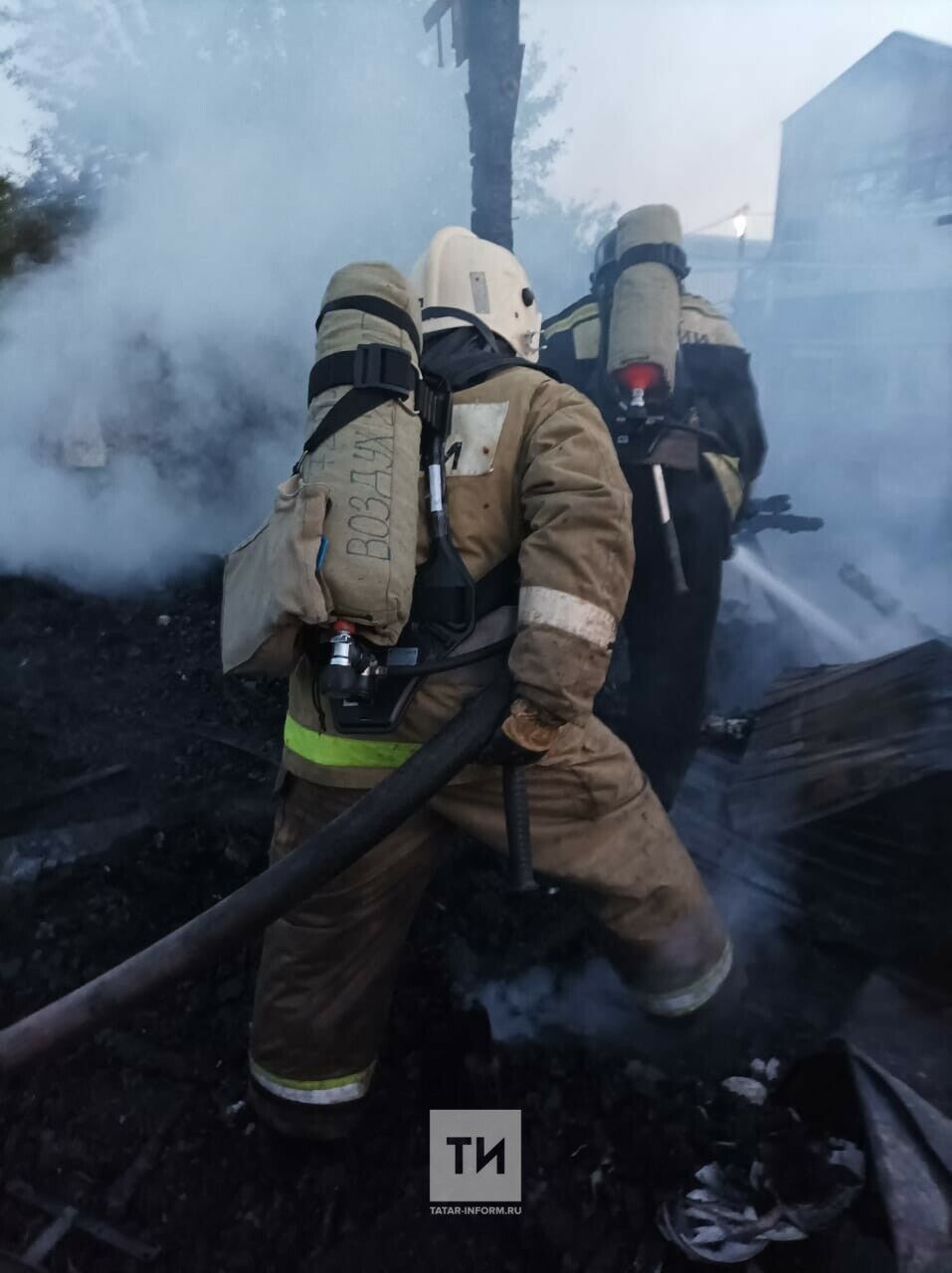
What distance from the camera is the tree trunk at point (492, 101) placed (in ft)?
18.5

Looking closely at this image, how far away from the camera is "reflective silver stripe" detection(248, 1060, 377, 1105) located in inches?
84.9

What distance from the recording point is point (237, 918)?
68.0 inches

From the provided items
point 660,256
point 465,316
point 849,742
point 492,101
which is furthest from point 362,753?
point 492,101

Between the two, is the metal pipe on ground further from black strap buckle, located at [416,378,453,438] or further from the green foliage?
the green foliage

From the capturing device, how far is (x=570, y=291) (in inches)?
597

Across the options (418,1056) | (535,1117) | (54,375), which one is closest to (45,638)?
(54,375)

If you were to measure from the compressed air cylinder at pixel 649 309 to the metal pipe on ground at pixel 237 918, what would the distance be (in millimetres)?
2017

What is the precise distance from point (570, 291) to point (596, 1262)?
1549 cm

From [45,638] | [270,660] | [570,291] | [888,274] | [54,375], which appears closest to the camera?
[270,660]

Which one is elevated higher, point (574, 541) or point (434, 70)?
point (434, 70)

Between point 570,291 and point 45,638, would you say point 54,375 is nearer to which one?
point 45,638

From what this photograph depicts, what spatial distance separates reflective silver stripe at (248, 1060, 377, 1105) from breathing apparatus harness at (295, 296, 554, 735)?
974 mm

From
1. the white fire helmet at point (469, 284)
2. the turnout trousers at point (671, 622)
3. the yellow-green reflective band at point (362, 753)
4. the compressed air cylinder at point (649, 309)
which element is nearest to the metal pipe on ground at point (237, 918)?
the yellow-green reflective band at point (362, 753)

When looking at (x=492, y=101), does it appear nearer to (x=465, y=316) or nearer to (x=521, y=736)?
(x=465, y=316)
